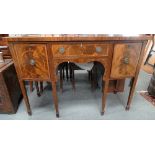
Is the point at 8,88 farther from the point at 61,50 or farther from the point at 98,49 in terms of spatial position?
the point at 98,49

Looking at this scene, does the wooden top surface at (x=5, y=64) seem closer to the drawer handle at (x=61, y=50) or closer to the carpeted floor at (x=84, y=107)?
the carpeted floor at (x=84, y=107)

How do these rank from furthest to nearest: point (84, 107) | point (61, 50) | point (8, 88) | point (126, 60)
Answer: point (84, 107) < point (8, 88) < point (126, 60) < point (61, 50)

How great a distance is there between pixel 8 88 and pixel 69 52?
2.48 ft

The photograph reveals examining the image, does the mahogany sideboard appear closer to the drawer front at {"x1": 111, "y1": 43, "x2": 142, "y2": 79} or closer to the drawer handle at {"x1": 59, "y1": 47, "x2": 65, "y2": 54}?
the drawer handle at {"x1": 59, "y1": 47, "x2": 65, "y2": 54}

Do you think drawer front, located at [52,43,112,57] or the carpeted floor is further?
the carpeted floor

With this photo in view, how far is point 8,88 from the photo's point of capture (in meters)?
1.38

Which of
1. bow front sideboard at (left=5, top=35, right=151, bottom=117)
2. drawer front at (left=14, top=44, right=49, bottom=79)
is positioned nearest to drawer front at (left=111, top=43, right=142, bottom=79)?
bow front sideboard at (left=5, top=35, right=151, bottom=117)

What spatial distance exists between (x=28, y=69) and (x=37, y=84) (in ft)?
2.11

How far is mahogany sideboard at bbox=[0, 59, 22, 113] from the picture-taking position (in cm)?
132

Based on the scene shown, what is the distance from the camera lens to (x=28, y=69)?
1.20 m

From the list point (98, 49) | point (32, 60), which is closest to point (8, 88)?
point (32, 60)

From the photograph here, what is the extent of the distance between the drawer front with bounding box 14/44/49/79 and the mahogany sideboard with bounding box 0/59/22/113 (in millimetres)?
236

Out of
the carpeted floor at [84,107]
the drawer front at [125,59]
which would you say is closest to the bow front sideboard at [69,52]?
the drawer front at [125,59]
